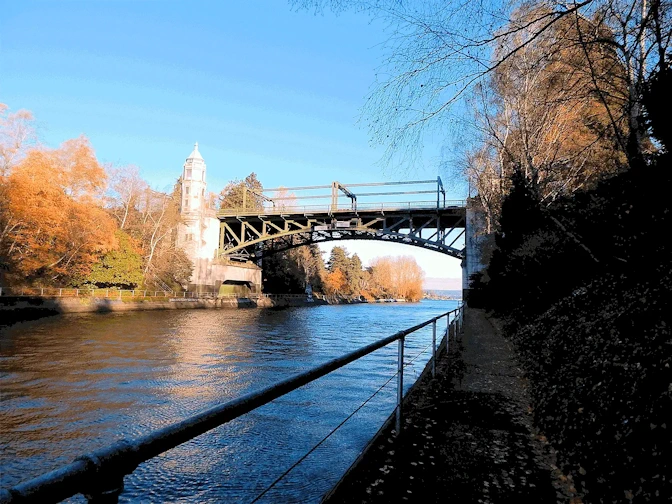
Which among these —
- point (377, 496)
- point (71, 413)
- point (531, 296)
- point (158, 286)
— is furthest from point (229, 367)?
point (158, 286)

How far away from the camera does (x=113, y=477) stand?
100 cm

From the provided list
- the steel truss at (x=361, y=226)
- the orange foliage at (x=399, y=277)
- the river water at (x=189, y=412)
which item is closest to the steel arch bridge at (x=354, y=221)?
the steel truss at (x=361, y=226)

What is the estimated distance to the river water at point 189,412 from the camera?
15.1ft

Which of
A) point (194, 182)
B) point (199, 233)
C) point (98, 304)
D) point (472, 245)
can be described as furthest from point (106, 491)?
point (194, 182)

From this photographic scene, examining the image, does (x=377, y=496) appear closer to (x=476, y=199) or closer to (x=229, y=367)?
(x=229, y=367)

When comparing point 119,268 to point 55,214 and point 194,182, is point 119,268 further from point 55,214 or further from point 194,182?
point 194,182

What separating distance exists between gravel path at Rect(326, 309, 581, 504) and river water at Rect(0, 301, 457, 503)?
929 millimetres

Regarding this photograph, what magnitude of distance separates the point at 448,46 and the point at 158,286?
158 feet

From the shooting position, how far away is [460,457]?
376cm

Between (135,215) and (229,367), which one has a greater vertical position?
(135,215)

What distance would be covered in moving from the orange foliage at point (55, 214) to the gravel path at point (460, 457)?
30789 mm

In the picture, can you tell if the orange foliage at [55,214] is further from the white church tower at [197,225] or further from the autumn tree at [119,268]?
the white church tower at [197,225]

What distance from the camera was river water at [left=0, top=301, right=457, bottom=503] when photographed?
4.62 metres

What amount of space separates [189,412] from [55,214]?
28712 millimetres
